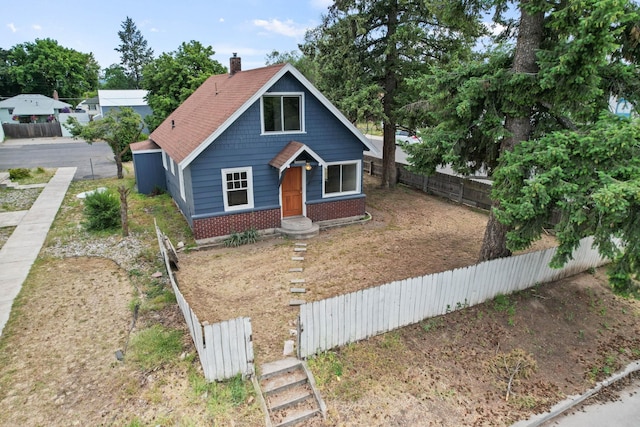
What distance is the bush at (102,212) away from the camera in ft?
45.8

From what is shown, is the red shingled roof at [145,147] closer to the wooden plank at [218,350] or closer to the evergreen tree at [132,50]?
the wooden plank at [218,350]

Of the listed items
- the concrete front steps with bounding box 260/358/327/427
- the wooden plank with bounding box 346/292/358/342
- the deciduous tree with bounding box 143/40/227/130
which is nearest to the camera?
the concrete front steps with bounding box 260/358/327/427

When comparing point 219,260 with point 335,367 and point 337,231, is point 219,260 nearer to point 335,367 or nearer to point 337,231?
point 337,231

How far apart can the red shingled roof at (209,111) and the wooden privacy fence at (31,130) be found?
36.0 m

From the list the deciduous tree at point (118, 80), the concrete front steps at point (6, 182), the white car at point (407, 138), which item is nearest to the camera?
the concrete front steps at point (6, 182)

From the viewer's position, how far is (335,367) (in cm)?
699

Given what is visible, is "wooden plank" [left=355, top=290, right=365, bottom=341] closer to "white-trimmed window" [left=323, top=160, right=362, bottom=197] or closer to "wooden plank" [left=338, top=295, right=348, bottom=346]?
"wooden plank" [left=338, top=295, right=348, bottom=346]

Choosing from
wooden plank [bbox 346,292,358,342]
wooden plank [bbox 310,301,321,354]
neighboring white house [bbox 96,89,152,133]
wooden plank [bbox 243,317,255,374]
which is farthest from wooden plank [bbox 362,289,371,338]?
neighboring white house [bbox 96,89,152,133]

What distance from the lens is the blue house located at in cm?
1246

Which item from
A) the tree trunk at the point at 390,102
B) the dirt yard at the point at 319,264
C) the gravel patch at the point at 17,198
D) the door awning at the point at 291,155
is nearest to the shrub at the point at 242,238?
the dirt yard at the point at 319,264

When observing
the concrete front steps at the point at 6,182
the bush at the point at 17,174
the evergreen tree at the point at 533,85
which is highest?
the evergreen tree at the point at 533,85

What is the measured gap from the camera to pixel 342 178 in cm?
1488

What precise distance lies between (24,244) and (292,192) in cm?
930

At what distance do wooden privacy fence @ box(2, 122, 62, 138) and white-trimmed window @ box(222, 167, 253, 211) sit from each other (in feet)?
145
